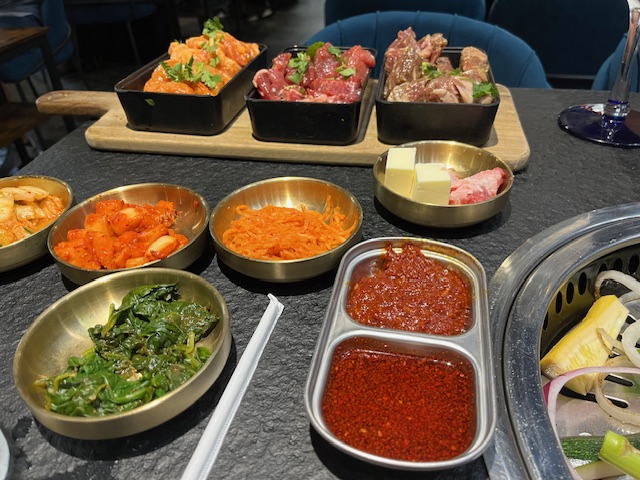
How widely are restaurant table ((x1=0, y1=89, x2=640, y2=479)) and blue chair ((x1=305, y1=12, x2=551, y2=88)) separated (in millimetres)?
433

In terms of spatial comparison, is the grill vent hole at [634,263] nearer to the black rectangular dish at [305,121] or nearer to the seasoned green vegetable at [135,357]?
the black rectangular dish at [305,121]

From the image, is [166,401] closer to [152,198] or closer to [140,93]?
[152,198]

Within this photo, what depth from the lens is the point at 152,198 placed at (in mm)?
1914

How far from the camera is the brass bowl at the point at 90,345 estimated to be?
1.04 m

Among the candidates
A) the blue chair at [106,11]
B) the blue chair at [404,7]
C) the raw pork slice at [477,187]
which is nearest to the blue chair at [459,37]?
the blue chair at [404,7]

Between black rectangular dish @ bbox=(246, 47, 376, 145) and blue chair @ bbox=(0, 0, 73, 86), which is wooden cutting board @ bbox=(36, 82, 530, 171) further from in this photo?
blue chair @ bbox=(0, 0, 73, 86)

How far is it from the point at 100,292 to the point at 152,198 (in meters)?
0.60

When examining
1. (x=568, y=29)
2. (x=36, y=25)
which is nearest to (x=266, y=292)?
(x=568, y=29)

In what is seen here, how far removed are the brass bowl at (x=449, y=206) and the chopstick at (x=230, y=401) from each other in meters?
0.63

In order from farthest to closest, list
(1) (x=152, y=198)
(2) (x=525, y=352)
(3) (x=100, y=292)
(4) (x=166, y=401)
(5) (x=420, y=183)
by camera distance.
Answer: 1. (1) (x=152, y=198)
2. (5) (x=420, y=183)
3. (3) (x=100, y=292)
4. (2) (x=525, y=352)
5. (4) (x=166, y=401)

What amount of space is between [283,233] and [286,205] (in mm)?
304

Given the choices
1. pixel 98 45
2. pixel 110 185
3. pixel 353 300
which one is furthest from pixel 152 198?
pixel 98 45

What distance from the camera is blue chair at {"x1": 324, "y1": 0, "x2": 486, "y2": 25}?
3875 mm

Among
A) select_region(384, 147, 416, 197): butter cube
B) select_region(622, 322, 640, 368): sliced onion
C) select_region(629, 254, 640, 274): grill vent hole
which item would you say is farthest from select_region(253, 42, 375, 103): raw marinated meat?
select_region(622, 322, 640, 368): sliced onion
